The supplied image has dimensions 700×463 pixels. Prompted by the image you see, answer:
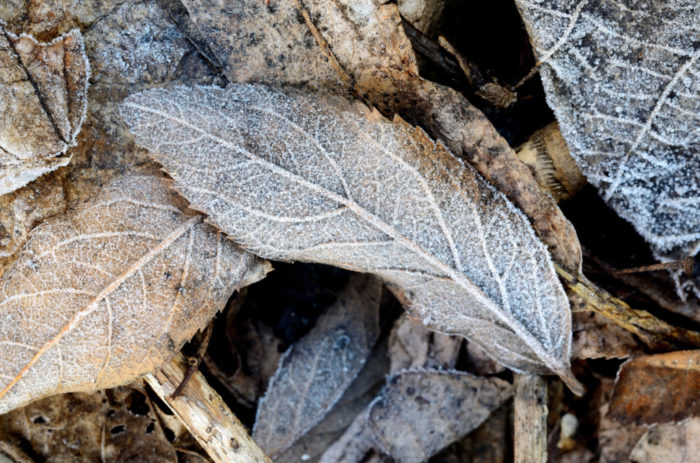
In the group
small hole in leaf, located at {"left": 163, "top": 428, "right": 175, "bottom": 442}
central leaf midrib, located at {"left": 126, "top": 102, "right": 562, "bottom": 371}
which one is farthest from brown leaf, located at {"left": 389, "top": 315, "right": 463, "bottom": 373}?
small hole in leaf, located at {"left": 163, "top": 428, "right": 175, "bottom": 442}

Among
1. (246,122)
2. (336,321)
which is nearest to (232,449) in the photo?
(336,321)

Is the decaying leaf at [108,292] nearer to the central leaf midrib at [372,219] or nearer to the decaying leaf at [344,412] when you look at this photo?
the central leaf midrib at [372,219]

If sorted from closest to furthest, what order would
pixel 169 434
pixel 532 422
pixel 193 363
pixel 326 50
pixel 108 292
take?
1. pixel 108 292
2. pixel 326 50
3. pixel 193 363
4. pixel 532 422
5. pixel 169 434

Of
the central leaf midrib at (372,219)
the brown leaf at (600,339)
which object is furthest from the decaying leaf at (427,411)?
the central leaf midrib at (372,219)

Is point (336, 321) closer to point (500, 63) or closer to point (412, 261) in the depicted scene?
→ point (412, 261)

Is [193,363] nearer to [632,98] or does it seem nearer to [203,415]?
[203,415]

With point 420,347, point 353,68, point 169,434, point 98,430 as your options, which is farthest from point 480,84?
point 98,430
